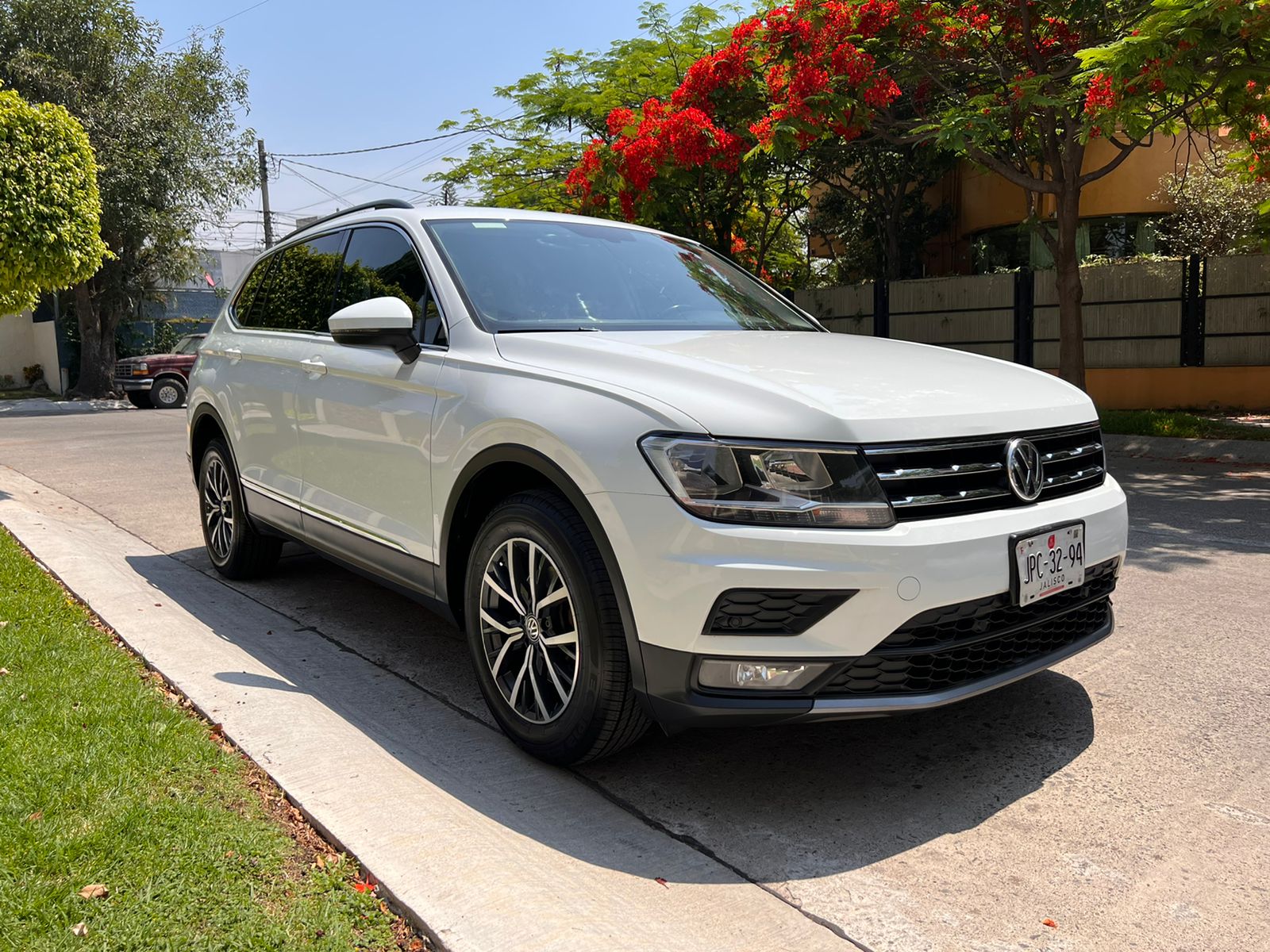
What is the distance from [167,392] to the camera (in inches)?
974

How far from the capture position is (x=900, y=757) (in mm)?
3438

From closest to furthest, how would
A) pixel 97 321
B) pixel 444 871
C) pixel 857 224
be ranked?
pixel 444 871, pixel 857 224, pixel 97 321

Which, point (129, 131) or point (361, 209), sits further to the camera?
point (129, 131)

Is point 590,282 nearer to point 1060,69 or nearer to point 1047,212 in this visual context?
point 1060,69

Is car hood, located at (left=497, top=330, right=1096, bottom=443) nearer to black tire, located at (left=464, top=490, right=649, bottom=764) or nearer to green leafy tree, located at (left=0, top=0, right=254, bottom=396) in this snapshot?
black tire, located at (left=464, top=490, right=649, bottom=764)

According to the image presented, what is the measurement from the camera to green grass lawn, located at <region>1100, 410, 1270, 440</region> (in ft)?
A: 38.1

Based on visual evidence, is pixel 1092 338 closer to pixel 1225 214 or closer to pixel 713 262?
pixel 1225 214

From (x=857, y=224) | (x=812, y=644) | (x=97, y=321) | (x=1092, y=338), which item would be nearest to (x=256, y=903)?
(x=812, y=644)

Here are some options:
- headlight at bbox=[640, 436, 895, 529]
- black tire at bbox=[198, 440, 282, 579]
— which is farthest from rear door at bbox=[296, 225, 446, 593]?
headlight at bbox=[640, 436, 895, 529]

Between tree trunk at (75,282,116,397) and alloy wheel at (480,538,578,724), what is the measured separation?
27.4 m

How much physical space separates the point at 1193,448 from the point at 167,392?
2143 centimetres

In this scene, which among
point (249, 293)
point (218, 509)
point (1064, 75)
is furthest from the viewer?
point (1064, 75)

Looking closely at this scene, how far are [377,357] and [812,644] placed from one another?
2.19 m

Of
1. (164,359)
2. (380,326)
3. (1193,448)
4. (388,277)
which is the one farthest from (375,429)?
(164,359)
